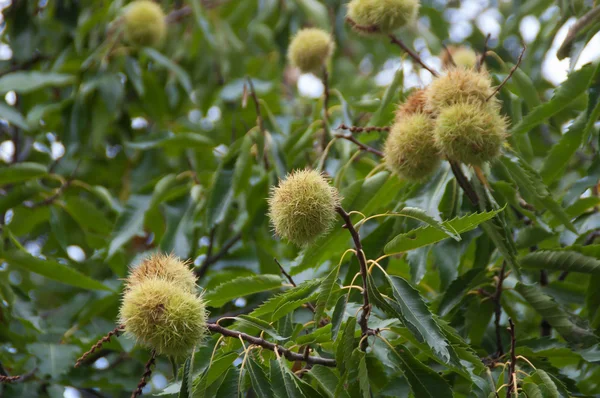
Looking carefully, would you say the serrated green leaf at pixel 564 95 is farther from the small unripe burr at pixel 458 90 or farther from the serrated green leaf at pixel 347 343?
the serrated green leaf at pixel 347 343

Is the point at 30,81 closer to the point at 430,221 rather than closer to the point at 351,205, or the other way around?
the point at 351,205

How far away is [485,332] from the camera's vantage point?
2480mm

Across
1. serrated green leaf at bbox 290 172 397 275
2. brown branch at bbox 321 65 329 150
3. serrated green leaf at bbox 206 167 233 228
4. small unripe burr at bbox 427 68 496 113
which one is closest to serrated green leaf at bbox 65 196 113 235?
serrated green leaf at bbox 206 167 233 228

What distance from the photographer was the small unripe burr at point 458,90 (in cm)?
190

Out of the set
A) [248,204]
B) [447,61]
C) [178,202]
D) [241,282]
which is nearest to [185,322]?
[241,282]

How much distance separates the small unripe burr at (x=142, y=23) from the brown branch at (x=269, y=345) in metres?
2.27

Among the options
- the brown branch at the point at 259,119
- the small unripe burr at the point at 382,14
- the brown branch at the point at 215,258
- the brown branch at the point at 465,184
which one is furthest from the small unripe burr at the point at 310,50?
the brown branch at the point at 465,184

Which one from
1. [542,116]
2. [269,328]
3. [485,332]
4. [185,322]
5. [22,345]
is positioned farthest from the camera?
[22,345]

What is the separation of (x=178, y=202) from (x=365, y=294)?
144 centimetres

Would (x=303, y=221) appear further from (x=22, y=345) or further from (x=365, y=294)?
(x=22, y=345)

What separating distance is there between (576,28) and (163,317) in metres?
1.67

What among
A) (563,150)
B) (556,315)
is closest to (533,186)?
(563,150)

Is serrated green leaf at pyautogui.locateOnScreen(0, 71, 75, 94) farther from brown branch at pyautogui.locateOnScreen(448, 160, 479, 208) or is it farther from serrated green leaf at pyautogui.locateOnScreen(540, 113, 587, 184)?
serrated green leaf at pyautogui.locateOnScreen(540, 113, 587, 184)

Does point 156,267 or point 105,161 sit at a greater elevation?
point 105,161
